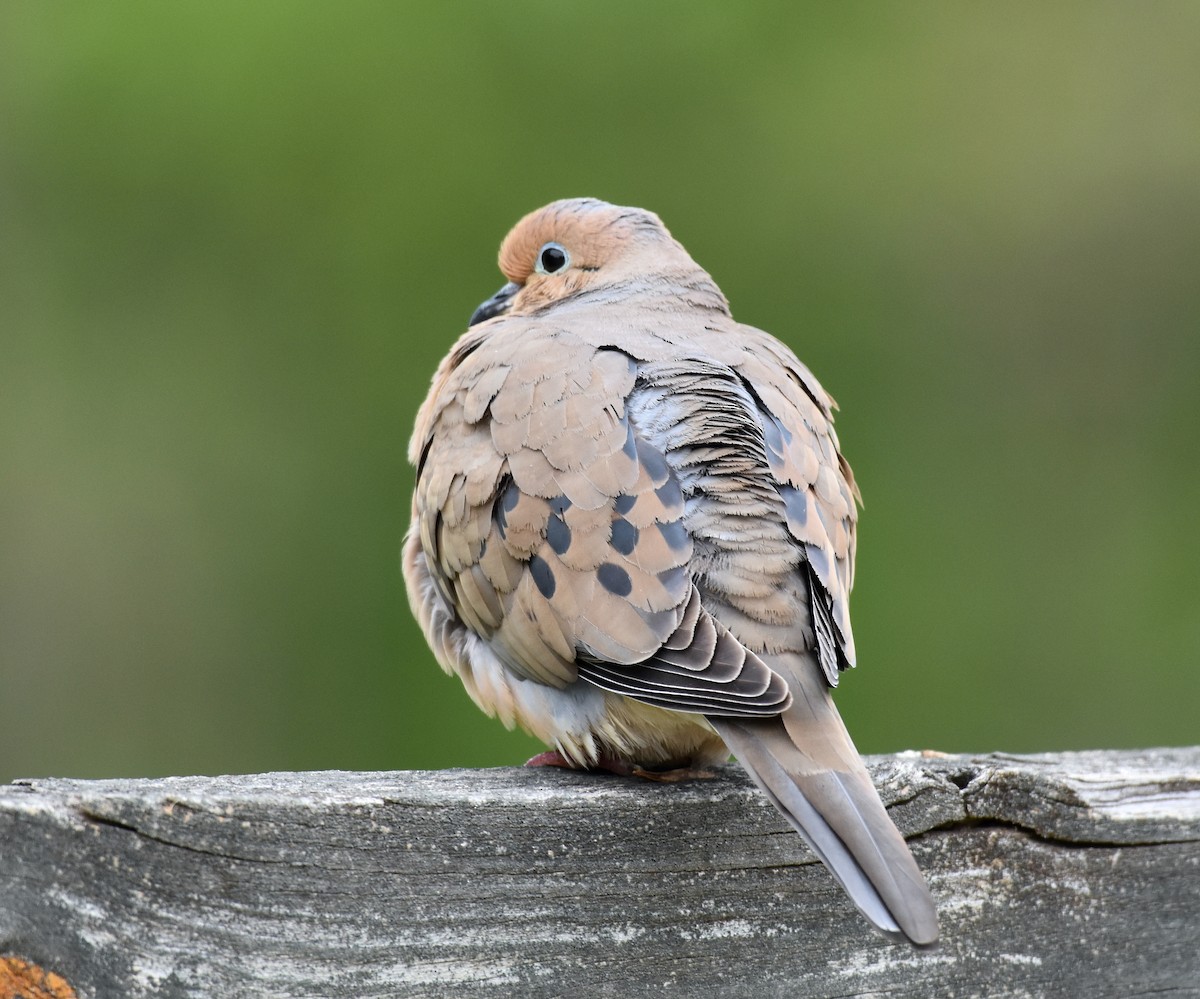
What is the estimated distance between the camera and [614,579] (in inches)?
87.5

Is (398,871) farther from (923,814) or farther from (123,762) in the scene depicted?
(123,762)

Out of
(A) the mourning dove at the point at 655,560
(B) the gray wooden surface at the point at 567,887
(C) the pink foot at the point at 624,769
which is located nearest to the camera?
(B) the gray wooden surface at the point at 567,887

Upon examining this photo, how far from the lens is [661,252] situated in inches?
139

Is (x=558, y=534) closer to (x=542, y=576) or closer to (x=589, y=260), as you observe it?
(x=542, y=576)

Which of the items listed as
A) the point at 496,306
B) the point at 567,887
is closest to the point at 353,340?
the point at 496,306

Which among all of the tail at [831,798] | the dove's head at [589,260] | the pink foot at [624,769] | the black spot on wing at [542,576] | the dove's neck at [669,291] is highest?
the dove's head at [589,260]

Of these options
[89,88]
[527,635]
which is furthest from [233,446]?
[527,635]

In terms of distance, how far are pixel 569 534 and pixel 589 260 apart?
139 centimetres

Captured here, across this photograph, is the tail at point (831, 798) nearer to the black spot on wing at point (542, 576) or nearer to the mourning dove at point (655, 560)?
the mourning dove at point (655, 560)

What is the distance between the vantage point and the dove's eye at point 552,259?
3.61 m

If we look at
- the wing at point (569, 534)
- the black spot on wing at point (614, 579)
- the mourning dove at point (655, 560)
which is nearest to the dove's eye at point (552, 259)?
the mourning dove at point (655, 560)

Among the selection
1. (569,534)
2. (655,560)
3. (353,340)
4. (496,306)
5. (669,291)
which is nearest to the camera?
(655,560)

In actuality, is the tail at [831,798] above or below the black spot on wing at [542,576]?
below

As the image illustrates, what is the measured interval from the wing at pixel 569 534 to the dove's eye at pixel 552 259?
0.83 meters
